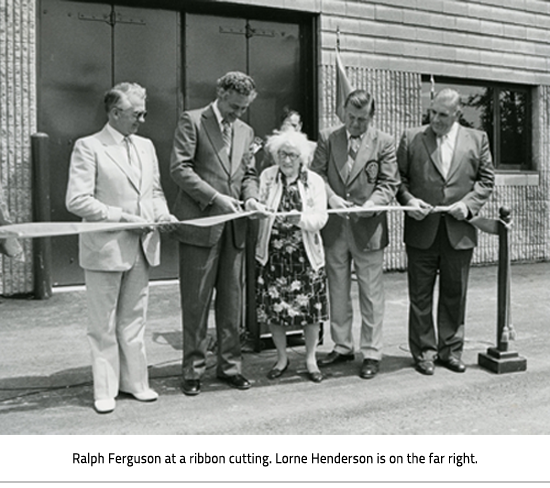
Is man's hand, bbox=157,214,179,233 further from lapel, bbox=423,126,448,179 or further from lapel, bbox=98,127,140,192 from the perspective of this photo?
lapel, bbox=423,126,448,179

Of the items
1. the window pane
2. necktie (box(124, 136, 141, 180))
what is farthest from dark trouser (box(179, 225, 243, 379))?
the window pane

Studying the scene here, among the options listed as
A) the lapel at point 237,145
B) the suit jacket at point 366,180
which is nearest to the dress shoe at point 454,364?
the suit jacket at point 366,180

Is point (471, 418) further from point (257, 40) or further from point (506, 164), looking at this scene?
point (506, 164)

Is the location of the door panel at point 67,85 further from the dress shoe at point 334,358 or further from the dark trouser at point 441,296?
the dark trouser at point 441,296

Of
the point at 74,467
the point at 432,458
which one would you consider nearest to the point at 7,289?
the point at 74,467

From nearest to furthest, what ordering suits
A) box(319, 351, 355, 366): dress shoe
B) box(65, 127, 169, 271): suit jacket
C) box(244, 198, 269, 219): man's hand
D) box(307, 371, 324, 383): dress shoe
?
1. box(65, 127, 169, 271): suit jacket
2. box(244, 198, 269, 219): man's hand
3. box(307, 371, 324, 383): dress shoe
4. box(319, 351, 355, 366): dress shoe

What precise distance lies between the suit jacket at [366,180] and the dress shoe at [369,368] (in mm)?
887

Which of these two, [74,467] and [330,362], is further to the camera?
[330,362]

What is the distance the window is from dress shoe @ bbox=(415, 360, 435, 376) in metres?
6.73

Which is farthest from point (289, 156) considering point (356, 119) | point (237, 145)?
point (356, 119)

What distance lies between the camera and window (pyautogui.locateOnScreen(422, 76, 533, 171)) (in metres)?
11.4

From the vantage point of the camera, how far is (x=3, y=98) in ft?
26.0

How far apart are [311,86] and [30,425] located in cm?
713

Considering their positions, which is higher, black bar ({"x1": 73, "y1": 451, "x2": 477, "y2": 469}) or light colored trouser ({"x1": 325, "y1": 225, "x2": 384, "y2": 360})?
light colored trouser ({"x1": 325, "y1": 225, "x2": 384, "y2": 360})
